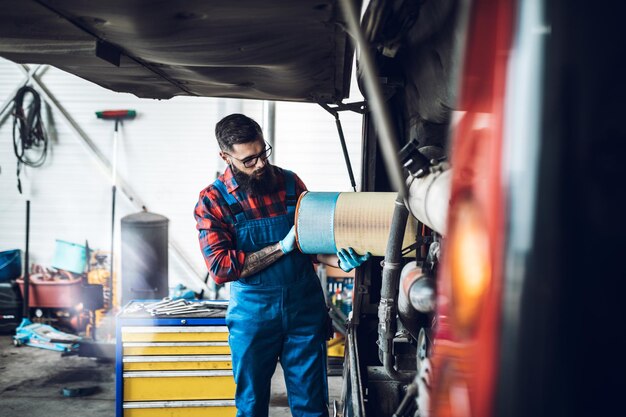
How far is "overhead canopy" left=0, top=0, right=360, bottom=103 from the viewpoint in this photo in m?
1.43

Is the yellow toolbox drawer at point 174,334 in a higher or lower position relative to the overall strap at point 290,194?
lower

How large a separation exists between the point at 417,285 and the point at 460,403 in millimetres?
811

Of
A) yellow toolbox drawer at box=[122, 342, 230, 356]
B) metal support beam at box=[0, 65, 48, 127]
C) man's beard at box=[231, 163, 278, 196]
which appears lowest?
yellow toolbox drawer at box=[122, 342, 230, 356]

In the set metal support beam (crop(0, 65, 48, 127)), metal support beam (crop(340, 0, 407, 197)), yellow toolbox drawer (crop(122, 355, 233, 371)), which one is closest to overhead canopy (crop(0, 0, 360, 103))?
metal support beam (crop(340, 0, 407, 197))

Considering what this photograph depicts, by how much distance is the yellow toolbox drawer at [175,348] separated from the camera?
3.41 metres

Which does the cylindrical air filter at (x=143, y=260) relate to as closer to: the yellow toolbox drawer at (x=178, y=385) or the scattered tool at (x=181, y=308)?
the scattered tool at (x=181, y=308)

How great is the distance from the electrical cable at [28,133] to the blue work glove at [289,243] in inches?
222

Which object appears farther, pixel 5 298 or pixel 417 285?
pixel 5 298

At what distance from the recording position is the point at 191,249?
691 cm

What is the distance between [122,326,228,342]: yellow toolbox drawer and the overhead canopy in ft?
5.43

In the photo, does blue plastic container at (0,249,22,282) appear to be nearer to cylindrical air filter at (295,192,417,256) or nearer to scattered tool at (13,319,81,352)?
scattered tool at (13,319,81,352)

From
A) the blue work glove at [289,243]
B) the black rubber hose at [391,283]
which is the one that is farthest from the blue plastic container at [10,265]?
the black rubber hose at [391,283]

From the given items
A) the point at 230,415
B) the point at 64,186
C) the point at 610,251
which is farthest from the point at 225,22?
the point at 64,186

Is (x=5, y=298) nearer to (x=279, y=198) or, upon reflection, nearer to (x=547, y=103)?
(x=279, y=198)
